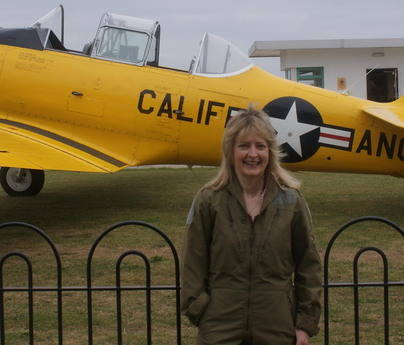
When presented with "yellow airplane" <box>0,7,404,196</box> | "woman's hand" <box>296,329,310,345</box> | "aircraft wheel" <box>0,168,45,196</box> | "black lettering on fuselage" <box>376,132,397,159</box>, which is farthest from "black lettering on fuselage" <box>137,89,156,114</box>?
"woman's hand" <box>296,329,310,345</box>

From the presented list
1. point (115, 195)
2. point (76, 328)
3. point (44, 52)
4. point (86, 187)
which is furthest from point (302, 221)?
point (86, 187)

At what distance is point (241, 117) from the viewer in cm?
271

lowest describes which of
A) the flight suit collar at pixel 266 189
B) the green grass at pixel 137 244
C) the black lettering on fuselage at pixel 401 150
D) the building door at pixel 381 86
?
the green grass at pixel 137 244

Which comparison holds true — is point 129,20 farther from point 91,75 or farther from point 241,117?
point 241,117

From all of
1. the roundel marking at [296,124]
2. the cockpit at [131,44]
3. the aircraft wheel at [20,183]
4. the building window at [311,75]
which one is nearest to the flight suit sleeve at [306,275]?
the roundel marking at [296,124]

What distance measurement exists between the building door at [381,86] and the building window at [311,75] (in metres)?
2.65

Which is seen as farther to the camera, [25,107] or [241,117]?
[25,107]

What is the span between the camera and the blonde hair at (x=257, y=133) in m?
2.69

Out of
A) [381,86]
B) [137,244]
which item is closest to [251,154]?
[137,244]

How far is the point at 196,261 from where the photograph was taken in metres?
2.68

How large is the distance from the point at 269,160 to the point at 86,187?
10729 mm

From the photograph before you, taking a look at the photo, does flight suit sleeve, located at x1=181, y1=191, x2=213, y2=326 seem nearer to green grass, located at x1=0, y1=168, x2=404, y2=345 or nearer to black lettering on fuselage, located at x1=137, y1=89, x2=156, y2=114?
green grass, located at x1=0, y1=168, x2=404, y2=345

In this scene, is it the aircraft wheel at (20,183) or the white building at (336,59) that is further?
the white building at (336,59)

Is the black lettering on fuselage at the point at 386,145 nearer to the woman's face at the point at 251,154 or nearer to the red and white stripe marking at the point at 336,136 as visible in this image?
the red and white stripe marking at the point at 336,136
